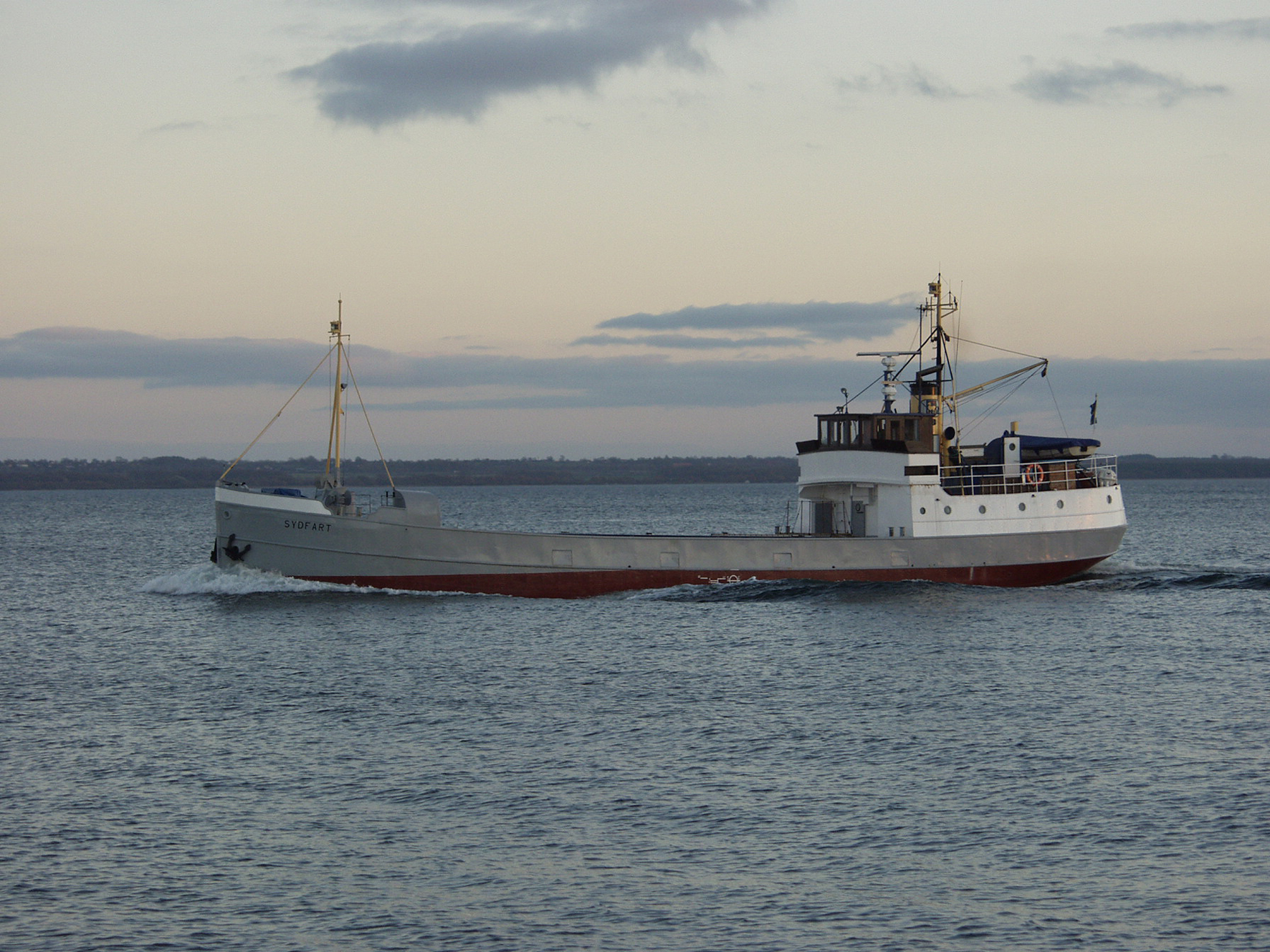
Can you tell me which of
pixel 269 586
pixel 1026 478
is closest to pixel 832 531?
pixel 1026 478

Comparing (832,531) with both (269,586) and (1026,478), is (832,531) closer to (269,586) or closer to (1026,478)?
(1026,478)

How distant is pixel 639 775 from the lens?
23.7 metres

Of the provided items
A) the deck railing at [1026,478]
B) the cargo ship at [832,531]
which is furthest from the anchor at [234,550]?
the deck railing at [1026,478]

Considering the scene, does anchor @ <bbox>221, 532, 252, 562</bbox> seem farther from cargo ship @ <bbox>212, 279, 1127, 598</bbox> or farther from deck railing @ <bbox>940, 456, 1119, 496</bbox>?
deck railing @ <bbox>940, 456, 1119, 496</bbox>

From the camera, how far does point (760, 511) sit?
16150 cm

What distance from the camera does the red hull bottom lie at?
45.2 meters

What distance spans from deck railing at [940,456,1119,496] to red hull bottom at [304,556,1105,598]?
313 cm

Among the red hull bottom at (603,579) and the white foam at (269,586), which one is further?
the red hull bottom at (603,579)

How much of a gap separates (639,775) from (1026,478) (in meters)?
29.4

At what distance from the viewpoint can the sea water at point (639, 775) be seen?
1717 cm

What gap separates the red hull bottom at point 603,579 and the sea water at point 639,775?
2.52 ft

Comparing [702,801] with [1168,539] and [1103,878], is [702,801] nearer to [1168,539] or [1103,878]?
[1103,878]

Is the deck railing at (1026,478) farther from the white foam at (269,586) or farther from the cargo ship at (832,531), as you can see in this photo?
the white foam at (269,586)

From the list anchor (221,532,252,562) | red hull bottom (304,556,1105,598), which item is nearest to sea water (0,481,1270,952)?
red hull bottom (304,556,1105,598)
